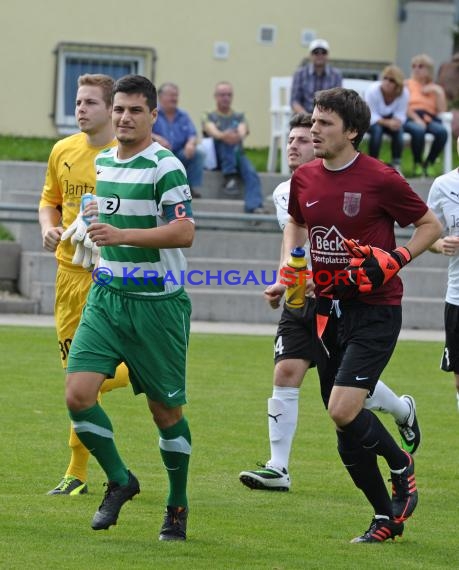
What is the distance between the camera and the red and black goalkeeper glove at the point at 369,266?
6.75m

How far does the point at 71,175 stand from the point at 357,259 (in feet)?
7.14

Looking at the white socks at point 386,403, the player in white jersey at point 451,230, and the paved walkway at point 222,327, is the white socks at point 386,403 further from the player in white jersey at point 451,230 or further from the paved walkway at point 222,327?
the paved walkway at point 222,327

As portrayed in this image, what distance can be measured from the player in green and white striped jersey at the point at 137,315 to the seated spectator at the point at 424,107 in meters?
13.6

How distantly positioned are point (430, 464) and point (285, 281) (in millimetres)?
2386

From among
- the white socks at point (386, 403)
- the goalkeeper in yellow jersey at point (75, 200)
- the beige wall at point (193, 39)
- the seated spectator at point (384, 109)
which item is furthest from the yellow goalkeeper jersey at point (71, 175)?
the beige wall at point (193, 39)

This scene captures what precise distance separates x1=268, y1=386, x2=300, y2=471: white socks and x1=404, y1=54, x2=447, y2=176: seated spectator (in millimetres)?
11961

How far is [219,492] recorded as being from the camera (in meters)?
8.13

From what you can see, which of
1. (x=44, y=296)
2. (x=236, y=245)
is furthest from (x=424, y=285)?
(x=44, y=296)

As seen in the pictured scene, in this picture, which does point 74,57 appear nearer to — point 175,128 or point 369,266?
point 175,128

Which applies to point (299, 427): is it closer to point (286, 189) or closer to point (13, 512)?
point (286, 189)

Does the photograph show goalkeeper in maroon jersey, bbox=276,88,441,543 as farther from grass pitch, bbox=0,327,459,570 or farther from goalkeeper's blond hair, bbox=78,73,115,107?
goalkeeper's blond hair, bbox=78,73,115,107

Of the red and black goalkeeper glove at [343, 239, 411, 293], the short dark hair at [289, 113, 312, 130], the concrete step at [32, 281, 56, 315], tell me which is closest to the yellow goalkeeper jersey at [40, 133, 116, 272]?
the short dark hair at [289, 113, 312, 130]

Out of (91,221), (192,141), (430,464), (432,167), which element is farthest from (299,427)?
(432,167)

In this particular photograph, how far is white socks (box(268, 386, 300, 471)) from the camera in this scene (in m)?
8.53
